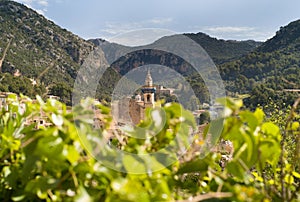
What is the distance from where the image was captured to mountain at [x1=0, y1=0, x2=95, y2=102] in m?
38.9

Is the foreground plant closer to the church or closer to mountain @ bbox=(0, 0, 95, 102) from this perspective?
the church

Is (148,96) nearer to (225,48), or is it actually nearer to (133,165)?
(133,165)

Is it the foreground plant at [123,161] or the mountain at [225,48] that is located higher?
the mountain at [225,48]

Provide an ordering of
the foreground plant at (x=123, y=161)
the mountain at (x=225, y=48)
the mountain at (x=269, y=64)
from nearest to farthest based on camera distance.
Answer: the foreground plant at (x=123, y=161), the mountain at (x=269, y=64), the mountain at (x=225, y=48)

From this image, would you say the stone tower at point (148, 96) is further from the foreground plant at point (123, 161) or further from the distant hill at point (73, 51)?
the distant hill at point (73, 51)

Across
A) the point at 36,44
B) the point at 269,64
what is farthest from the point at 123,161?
the point at 36,44

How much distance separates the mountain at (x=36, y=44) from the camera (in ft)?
128

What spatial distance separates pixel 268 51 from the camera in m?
45.8

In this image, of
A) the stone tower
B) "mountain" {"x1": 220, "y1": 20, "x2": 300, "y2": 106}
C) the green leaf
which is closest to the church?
the stone tower

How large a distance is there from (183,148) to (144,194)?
0.64 feet

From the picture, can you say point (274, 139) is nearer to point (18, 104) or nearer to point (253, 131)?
point (253, 131)

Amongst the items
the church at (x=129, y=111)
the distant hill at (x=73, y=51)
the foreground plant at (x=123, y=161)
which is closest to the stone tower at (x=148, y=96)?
the church at (x=129, y=111)

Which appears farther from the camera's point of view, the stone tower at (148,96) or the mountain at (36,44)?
the mountain at (36,44)

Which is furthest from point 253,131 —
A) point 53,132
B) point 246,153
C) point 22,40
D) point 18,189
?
point 22,40
